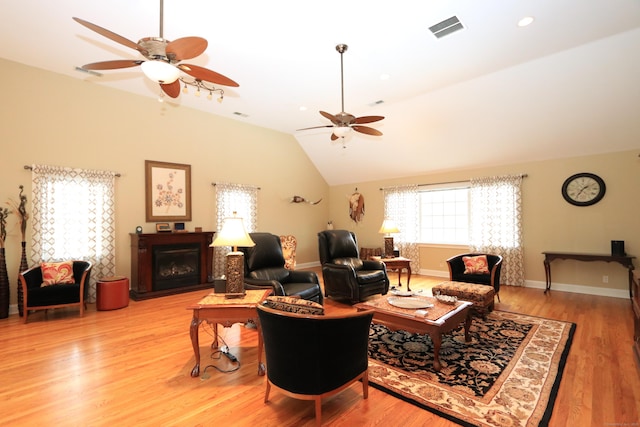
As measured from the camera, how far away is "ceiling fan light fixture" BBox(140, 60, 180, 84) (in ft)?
7.18

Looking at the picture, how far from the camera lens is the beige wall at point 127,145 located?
439 centimetres

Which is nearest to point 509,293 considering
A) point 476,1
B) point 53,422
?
point 476,1

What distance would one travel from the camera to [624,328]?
11.5 ft

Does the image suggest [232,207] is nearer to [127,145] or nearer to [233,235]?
[127,145]

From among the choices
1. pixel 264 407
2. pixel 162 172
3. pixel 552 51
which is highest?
pixel 552 51

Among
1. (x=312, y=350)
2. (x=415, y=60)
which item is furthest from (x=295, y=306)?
(x=415, y=60)

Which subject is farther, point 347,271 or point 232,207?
point 232,207

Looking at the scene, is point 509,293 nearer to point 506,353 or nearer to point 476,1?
point 506,353

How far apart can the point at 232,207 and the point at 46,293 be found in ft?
11.3

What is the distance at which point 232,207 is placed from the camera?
6.80 metres

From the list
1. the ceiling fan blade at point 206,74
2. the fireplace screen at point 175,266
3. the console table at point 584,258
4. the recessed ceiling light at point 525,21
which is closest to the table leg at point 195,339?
the ceiling fan blade at point 206,74

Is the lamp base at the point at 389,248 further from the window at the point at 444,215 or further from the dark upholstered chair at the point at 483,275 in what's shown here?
the window at the point at 444,215

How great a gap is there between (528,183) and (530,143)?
2.73ft

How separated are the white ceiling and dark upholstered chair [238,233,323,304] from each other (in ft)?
8.29
